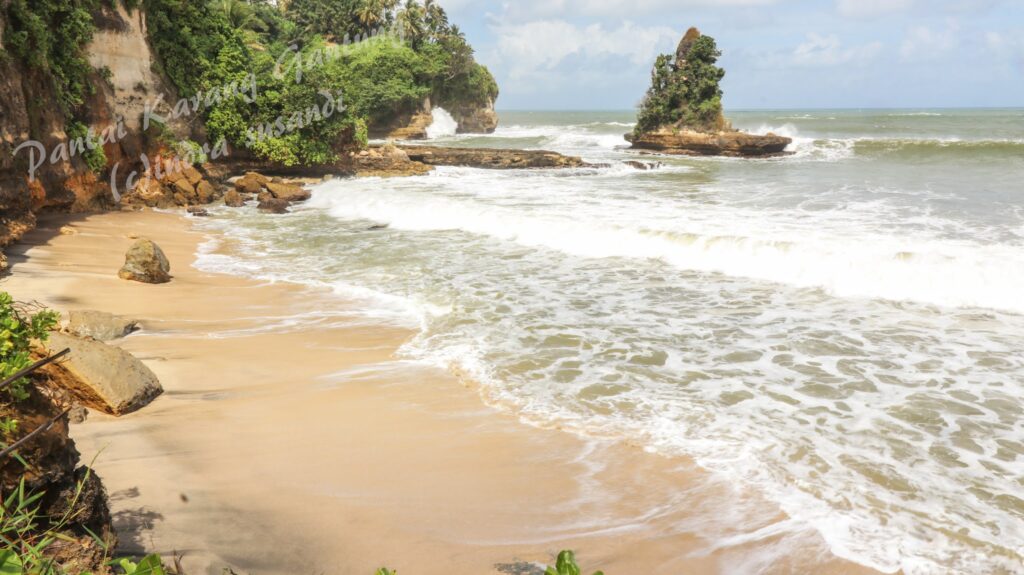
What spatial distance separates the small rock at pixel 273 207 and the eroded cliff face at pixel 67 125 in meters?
3.45

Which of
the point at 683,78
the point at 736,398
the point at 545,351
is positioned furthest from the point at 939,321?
the point at 683,78

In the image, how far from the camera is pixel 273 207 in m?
18.2

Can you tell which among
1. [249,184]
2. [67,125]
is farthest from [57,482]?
[249,184]

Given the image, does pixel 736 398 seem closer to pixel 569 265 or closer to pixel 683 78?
pixel 569 265

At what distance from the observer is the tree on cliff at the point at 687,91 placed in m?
42.4

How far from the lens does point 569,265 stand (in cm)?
1166

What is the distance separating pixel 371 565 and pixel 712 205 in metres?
15.6

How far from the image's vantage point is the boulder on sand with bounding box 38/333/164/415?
4984mm

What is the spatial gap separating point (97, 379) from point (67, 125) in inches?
468

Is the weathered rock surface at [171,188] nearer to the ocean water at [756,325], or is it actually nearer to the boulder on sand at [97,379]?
the ocean water at [756,325]

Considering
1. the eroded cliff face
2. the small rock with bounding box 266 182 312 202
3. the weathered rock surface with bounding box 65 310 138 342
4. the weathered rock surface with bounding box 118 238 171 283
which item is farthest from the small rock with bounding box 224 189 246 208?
the weathered rock surface with bounding box 65 310 138 342

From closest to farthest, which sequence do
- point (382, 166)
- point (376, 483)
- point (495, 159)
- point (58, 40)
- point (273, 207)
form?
point (376, 483), point (58, 40), point (273, 207), point (382, 166), point (495, 159)

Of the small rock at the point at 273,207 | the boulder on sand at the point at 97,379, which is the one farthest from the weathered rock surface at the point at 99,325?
the small rock at the point at 273,207

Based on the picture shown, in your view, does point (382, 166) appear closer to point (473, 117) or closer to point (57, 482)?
point (57, 482)
